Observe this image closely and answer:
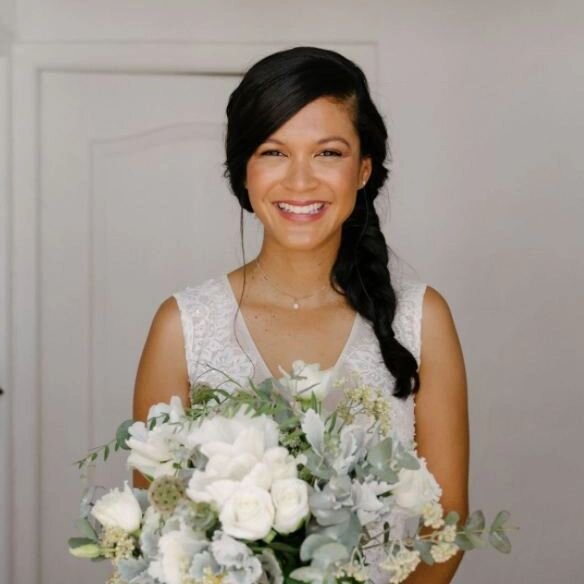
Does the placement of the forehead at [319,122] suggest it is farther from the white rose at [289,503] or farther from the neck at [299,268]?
the white rose at [289,503]

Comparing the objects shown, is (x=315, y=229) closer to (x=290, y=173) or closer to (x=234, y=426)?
(x=290, y=173)

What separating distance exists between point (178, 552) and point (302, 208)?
0.77 meters

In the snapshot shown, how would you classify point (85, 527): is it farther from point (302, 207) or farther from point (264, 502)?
point (302, 207)

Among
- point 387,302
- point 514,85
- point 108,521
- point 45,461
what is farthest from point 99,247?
point 108,521

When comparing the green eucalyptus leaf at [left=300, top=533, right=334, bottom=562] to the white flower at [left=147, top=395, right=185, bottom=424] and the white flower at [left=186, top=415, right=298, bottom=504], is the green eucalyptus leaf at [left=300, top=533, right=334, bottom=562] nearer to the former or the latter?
the white flower at [left=186, top=415, right=298, bottom=504]

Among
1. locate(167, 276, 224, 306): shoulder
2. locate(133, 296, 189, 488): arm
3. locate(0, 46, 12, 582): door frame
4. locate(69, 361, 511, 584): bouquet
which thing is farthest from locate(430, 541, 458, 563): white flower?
locate(0, 46, 12, 582): door frame

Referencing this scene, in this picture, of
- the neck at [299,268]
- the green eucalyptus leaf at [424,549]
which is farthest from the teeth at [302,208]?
the green eucalyptus leaf at [424,549]

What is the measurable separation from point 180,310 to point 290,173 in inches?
16.0

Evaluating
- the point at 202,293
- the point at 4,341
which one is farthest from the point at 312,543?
the point at 4,341

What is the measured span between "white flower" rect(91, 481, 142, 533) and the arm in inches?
25.7

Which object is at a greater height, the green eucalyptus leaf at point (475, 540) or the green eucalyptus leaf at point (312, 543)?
the green eucalyptus leaf at point (312, 543)

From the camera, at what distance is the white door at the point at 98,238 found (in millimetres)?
3686

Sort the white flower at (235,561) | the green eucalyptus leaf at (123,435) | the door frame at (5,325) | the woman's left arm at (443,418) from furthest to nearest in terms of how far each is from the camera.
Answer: the door frame at (5,325)
the woman's left arm at (443,418)
the green eucalyptus leaf at (123,435)
the white flower at (235,561)

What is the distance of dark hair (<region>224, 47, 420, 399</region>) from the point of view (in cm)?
196
